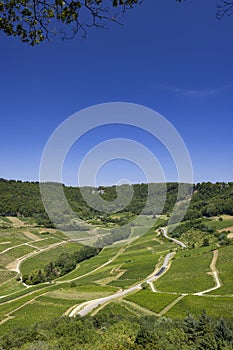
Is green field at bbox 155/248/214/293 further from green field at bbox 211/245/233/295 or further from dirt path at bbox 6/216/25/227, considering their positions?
dirt path at bbox 6/216/25/227

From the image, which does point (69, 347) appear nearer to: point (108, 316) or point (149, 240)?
point (108, 316)

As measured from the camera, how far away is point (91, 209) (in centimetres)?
15950

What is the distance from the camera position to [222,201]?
126 m

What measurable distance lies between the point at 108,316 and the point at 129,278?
88.2 feet

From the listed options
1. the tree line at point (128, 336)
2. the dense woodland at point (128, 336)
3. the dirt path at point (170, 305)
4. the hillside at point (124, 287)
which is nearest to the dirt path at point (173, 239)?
the hillside at point (124, 287)

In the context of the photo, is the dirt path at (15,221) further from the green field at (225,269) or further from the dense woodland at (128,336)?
the dense woodland at (128,336)

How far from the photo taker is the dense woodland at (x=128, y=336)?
845 inches

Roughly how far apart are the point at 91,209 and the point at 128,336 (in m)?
136

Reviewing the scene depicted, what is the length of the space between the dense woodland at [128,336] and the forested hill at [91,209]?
9616 centimetres

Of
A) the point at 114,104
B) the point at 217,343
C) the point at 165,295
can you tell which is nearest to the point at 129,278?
the point at 165,295

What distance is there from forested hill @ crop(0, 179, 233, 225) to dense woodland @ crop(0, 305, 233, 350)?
3786 inches

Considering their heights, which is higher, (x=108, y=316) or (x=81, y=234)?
(x=81, y=234)

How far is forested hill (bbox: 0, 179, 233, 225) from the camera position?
124188mm

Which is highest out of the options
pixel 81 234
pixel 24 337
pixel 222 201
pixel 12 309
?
pixel 222 201
